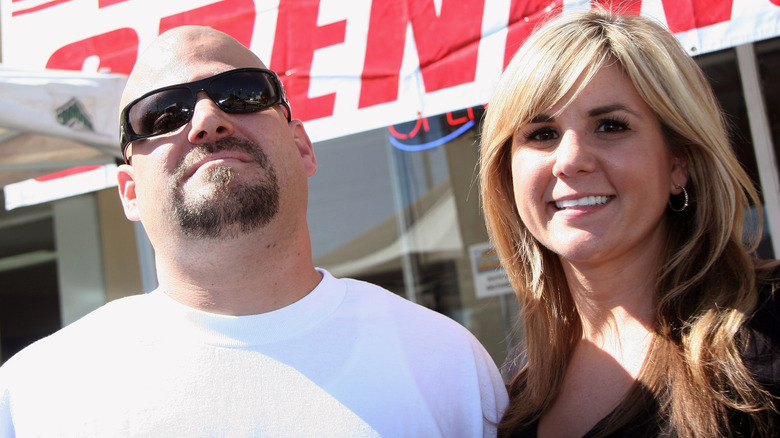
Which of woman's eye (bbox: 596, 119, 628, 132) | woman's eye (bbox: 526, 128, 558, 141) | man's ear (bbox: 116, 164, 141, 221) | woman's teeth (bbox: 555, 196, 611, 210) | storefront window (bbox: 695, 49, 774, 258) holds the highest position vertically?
woman's eye (bbox: 596, 119, 628, 132)

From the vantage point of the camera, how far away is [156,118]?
176 centimetres

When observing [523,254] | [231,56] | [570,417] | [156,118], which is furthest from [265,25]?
[570,417]

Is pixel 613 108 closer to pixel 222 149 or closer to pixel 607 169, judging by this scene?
pixel 607 169

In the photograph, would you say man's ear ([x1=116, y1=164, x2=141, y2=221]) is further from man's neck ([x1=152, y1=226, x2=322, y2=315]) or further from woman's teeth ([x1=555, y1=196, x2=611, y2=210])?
woman's teeth ([x1=555, y1=196, x2=611, y2=210])

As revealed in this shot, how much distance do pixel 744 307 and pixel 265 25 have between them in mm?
2412

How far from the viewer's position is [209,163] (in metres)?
1.67

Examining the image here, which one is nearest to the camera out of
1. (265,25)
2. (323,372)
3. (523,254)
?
(323,372)

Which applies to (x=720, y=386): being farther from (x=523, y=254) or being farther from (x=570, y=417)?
(x=523, y=254)

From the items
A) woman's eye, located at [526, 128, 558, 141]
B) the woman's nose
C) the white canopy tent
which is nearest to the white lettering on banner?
the white canopy tent

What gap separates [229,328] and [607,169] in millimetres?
1024

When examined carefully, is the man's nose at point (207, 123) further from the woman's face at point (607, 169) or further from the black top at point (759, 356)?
the black top at point (759, 356)

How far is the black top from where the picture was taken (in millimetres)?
1461

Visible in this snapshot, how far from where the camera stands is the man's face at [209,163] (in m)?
1.65

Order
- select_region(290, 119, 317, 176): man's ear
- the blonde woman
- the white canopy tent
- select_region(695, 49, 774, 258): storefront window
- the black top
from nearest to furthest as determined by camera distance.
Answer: the black top, the blonde woman, select_region(290, 119, 317, 176): man's ear, the white canopy tent, select_region(695, 49, 774, 258): storefront window
